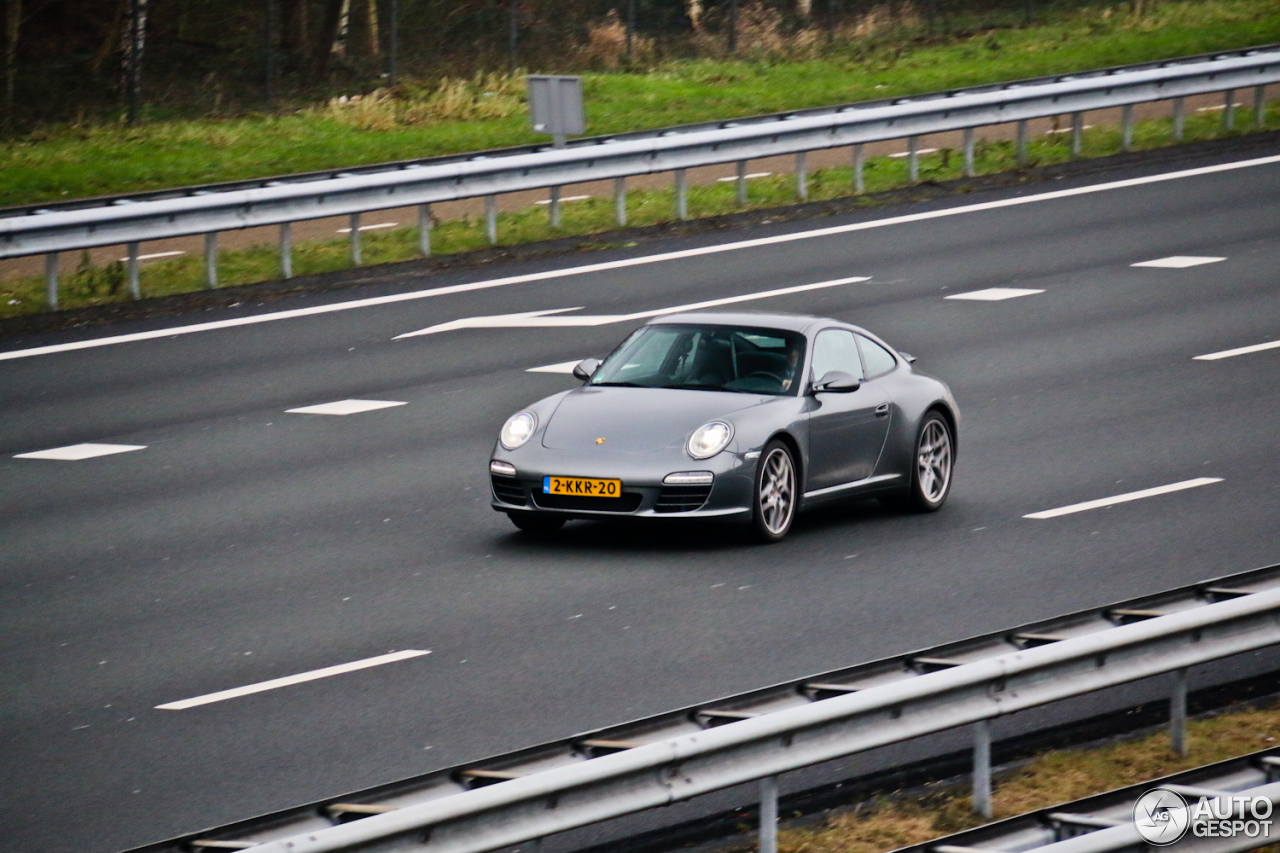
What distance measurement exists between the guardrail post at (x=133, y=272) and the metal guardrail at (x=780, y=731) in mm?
15124

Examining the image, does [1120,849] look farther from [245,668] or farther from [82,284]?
[82,284]

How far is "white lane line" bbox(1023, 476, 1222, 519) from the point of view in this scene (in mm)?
13670

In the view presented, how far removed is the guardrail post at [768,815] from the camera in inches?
277

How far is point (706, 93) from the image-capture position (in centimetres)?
3762

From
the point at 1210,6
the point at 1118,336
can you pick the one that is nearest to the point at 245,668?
the point at 1118,336

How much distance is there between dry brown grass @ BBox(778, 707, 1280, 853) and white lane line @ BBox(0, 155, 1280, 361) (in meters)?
13.3

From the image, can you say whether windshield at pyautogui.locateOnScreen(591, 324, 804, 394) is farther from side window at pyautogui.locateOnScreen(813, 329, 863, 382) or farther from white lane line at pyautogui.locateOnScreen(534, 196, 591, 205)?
white lane line at pyautogui.locateOnScreen(534, 196, 591, 205)

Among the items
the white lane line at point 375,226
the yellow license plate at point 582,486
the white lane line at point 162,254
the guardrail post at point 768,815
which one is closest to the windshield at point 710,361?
the yellow license plate at point 582,486

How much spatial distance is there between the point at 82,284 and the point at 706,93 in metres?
17.3

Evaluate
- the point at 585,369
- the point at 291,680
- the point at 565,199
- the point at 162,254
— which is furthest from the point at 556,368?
the point at 565,199

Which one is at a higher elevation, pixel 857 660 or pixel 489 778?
pixel 489 778

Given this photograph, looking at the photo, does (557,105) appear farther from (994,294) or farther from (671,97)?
(671,97)

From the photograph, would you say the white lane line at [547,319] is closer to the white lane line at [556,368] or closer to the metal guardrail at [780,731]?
the white lane line at [556,368]

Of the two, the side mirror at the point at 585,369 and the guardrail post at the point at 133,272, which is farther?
the guardrail post at the point at 133,272
